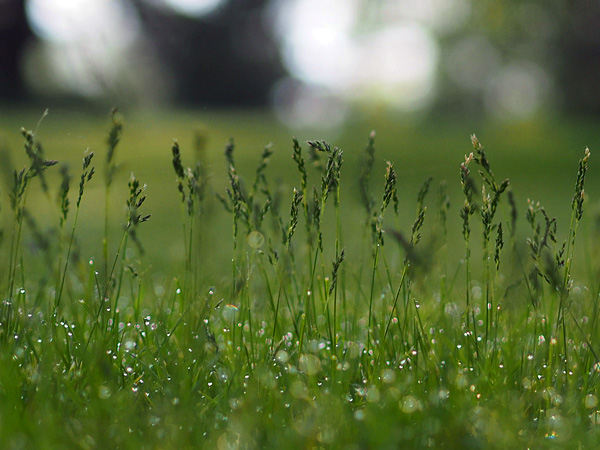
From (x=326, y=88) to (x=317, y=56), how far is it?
10.3m

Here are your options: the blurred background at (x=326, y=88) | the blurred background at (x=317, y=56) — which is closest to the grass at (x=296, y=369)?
the blurred background at (x=326, y=88)

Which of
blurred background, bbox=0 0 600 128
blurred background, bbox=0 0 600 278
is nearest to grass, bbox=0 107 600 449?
blurred background, bbox=0 0 600 278

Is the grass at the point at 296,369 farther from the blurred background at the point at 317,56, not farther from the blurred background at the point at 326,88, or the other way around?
the blurred background at the point at 317,56

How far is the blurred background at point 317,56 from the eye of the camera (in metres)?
22.8

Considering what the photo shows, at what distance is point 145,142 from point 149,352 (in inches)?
748

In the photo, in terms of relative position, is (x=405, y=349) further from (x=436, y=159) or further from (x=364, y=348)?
(x=436, y=159)

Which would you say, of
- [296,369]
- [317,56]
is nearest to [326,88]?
[317,56]

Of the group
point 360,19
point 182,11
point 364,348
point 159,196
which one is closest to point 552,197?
point 159,196

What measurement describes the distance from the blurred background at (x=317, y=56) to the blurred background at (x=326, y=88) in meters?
0.08

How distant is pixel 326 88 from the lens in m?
39.2

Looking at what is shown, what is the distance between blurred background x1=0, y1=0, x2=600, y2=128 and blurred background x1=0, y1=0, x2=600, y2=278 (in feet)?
0.25

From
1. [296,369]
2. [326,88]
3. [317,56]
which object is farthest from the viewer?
[326,88]

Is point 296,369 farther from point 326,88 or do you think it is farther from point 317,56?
point 326,88

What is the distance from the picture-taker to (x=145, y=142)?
1998cm
